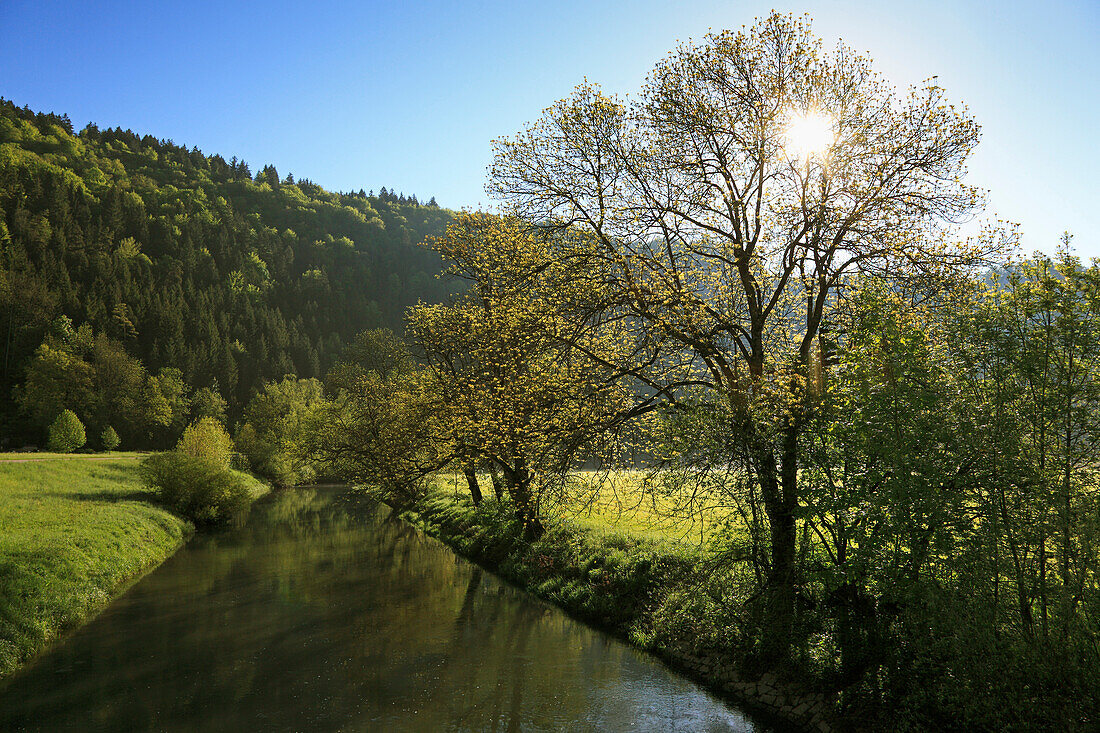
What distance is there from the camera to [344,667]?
48.2 ft

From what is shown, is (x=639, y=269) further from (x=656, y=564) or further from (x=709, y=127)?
(x=656, y=564)

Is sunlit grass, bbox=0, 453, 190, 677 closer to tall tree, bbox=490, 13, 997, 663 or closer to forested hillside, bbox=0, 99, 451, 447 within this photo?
tall tree, bbox=490, 13, 997, 663

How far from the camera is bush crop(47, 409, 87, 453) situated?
64438 mm

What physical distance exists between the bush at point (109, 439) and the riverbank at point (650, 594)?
62.9 meters

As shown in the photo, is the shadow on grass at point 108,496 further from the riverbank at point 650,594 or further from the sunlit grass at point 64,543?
the riverbank at point 650,594

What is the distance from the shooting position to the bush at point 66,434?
6444 centimetres

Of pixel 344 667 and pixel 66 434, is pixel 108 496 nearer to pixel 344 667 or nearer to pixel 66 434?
pixel 344 667

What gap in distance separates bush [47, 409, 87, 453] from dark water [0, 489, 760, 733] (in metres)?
52.2

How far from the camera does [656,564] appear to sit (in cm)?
1795

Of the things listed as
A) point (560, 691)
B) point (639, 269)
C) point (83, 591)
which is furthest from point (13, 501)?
point (639, 269)

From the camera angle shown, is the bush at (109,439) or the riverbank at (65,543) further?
the bush at (109,439)

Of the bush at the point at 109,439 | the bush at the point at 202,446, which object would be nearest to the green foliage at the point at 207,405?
the bush at the point at 109,439

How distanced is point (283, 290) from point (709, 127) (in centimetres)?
15487

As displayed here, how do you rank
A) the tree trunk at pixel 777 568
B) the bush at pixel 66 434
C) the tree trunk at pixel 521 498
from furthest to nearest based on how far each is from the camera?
the bush at pixel 66 434, the tree trunk at pixel 521 498, the tree trunk at pixel 777 568
